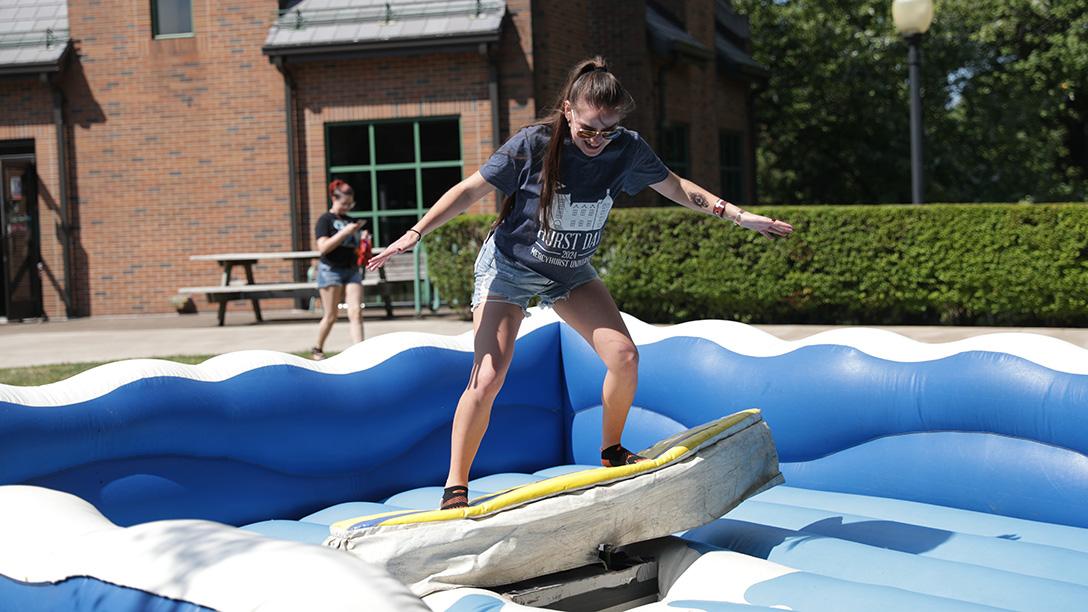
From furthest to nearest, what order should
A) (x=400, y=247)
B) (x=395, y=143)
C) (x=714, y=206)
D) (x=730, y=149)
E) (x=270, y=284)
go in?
(x=730, y=149) < (x=395, y=143) < (x=270, y=284) < (x=714, y=206) < (x=400, y=247)

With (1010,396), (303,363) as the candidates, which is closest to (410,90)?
(303,363)

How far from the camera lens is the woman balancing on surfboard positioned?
4.08 metres

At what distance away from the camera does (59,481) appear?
162 inches

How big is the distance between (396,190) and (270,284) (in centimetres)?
256

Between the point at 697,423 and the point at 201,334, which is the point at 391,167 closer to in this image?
the point at 201,334

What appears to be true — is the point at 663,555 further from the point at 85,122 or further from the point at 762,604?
the point at 85,122

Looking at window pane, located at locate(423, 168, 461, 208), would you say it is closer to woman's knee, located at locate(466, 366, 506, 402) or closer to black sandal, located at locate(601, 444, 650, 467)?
black sandal, located at locate(601, 444, 650, 467)

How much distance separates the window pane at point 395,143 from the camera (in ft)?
55.6

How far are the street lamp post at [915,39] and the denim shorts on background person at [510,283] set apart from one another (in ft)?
29.2

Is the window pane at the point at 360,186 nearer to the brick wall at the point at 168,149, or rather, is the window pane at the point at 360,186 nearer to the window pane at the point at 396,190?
the window pane at the point at 396,190

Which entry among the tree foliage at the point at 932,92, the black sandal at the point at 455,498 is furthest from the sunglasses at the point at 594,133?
the tree foliage at the point at 932,92

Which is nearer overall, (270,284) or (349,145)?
(270,284)

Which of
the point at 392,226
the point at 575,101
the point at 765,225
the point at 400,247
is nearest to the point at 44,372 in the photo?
the point at 400,247

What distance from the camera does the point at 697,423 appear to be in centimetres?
534
